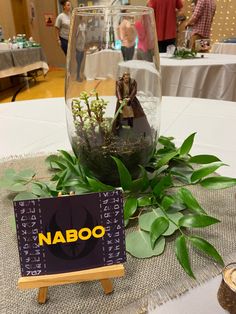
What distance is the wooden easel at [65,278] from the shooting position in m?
0.31

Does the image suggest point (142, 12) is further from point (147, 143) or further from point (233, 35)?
point (233, 35)

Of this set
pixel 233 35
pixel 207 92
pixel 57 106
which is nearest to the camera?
pixel 57 106

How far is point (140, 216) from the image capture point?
0.44 meters

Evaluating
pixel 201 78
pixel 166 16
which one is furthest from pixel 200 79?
pixel 166 16

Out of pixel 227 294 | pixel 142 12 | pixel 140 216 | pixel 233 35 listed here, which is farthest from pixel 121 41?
pixel 233 35

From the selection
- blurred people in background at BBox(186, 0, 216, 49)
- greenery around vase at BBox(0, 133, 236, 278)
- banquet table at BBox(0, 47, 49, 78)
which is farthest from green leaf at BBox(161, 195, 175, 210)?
banquet table at BBox(0, 47, 49, 78)

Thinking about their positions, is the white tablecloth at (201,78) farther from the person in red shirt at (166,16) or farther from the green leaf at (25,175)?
the green leaf at (25,175)

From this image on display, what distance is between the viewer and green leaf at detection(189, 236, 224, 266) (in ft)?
1.21

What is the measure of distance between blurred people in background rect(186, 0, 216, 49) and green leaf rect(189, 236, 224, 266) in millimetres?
2683

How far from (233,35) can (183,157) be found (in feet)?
15.1

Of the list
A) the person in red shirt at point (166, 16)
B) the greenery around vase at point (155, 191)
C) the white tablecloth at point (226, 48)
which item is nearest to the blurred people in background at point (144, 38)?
the greenery around vase at point (155, 191)

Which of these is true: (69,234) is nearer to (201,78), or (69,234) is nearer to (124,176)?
(124,176)

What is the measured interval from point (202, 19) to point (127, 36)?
2681 mm

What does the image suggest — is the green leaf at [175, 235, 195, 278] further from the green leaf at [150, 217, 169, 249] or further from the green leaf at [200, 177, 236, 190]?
the green leaf at [200, 177, 236, 190]
